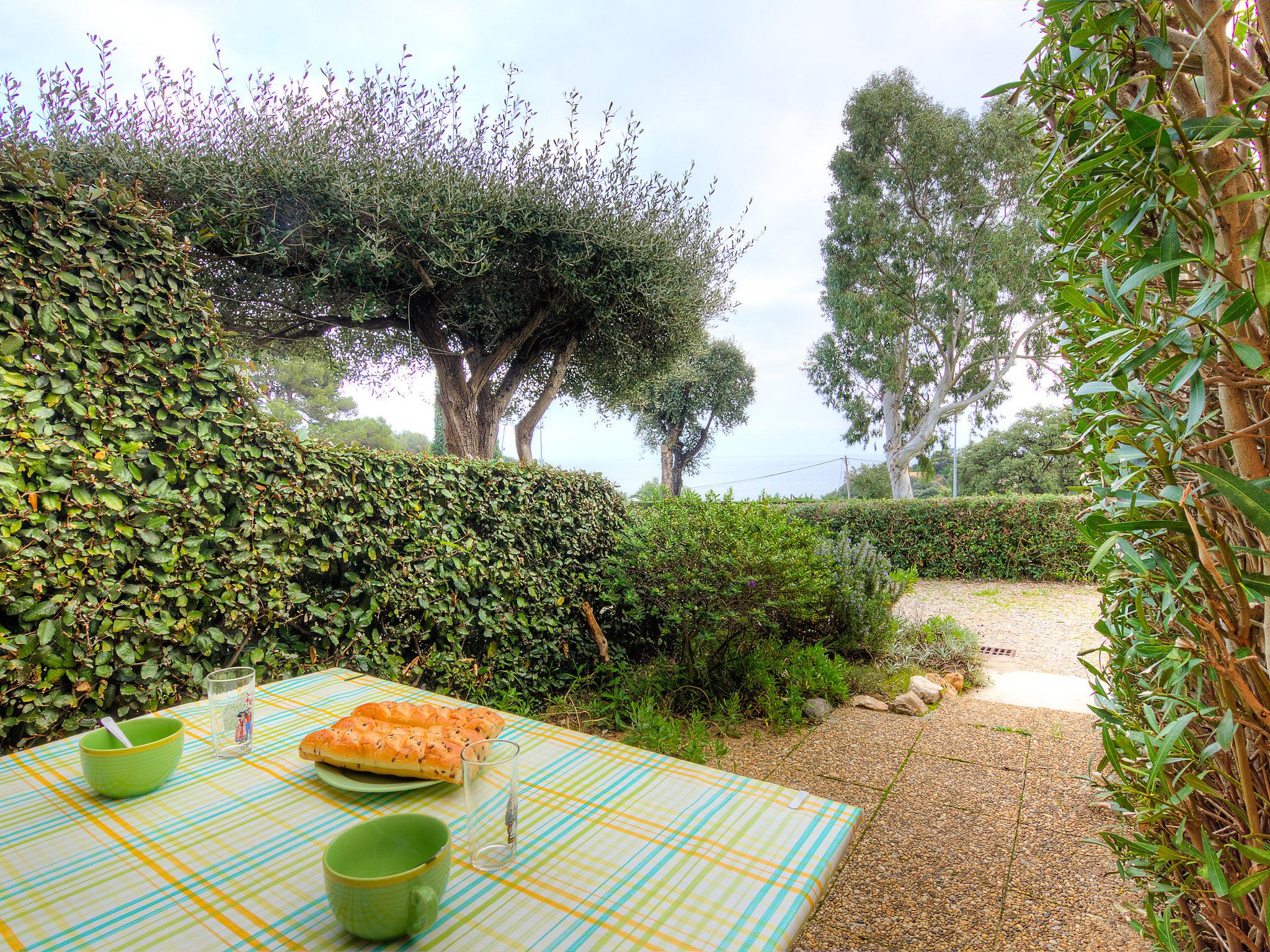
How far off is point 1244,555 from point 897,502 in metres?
9.95

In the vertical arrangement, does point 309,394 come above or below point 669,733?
above

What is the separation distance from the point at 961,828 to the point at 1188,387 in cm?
237

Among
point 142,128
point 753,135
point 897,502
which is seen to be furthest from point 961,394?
point 142,128

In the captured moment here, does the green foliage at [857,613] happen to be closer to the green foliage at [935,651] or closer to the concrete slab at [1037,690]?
the green foliage at [935,651]

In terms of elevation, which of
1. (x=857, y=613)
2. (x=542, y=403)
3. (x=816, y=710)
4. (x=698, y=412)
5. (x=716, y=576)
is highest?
(x=698, y=412)

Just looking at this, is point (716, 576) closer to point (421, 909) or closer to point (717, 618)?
point (717, 618)

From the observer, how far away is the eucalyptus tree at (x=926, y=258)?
46.1 ft

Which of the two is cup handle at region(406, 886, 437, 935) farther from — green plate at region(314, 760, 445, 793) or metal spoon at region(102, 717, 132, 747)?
metal spoon at region(102, 717, 132, 747)

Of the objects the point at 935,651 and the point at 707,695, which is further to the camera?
the point at 935,651

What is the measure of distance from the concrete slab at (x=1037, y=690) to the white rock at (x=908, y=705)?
0.70 meters

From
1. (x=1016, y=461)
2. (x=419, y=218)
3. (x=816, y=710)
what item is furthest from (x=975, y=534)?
(x=1016, y=461)

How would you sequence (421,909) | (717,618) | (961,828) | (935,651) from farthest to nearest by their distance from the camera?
(935,651)
(717,618)
(961,828)
(421,909)

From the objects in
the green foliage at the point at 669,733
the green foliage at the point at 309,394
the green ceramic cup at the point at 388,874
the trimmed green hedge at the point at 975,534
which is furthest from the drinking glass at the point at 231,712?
the green foliage at the point at 309,394

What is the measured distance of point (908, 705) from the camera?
3.94m
